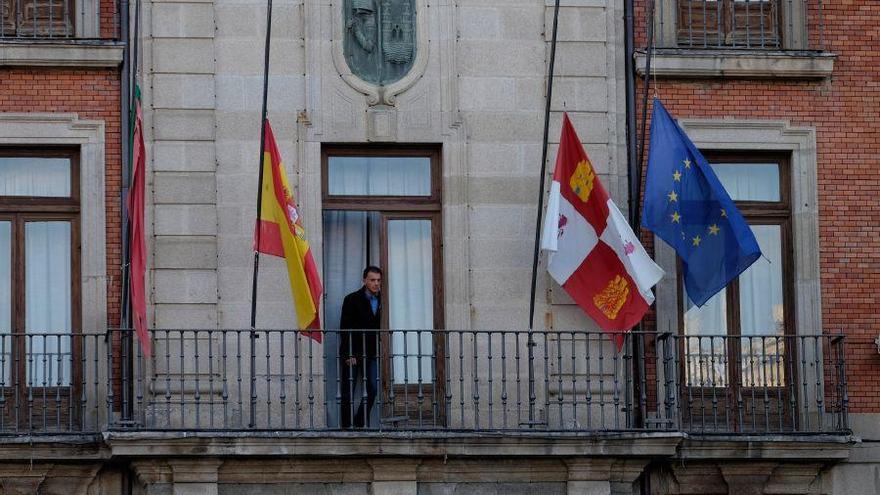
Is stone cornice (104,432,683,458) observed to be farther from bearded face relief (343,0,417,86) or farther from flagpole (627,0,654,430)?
bearded face relief (343,0,417,86)

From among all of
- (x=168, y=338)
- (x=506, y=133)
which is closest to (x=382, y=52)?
(x=506, y=133)

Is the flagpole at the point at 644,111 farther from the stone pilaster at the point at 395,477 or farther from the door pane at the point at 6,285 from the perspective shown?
the door pane at the point at 6,285

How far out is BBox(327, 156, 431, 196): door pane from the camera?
23.8 metres

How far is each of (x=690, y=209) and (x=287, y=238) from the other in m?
3.73

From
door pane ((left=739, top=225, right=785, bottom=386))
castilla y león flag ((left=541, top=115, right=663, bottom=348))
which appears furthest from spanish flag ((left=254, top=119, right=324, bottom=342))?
door pane ((left=739, top=225, right=785, bottom=386))

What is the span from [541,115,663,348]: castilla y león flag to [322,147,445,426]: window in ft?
3.87

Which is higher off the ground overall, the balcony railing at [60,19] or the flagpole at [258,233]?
the balcony railing at [60,19]

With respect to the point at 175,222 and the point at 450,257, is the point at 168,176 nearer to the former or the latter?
the point at 175,222

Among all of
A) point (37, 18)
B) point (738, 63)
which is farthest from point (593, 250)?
point (37, 18)

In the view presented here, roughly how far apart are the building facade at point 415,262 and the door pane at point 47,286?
0.03 m

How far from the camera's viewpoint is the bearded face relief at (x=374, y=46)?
77.8 ft

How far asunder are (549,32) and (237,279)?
372 centimetres

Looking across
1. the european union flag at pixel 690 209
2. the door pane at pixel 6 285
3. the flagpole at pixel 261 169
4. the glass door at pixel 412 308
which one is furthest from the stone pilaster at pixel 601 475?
the door pane at pixel 6 285

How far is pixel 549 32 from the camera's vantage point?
23891 mm
